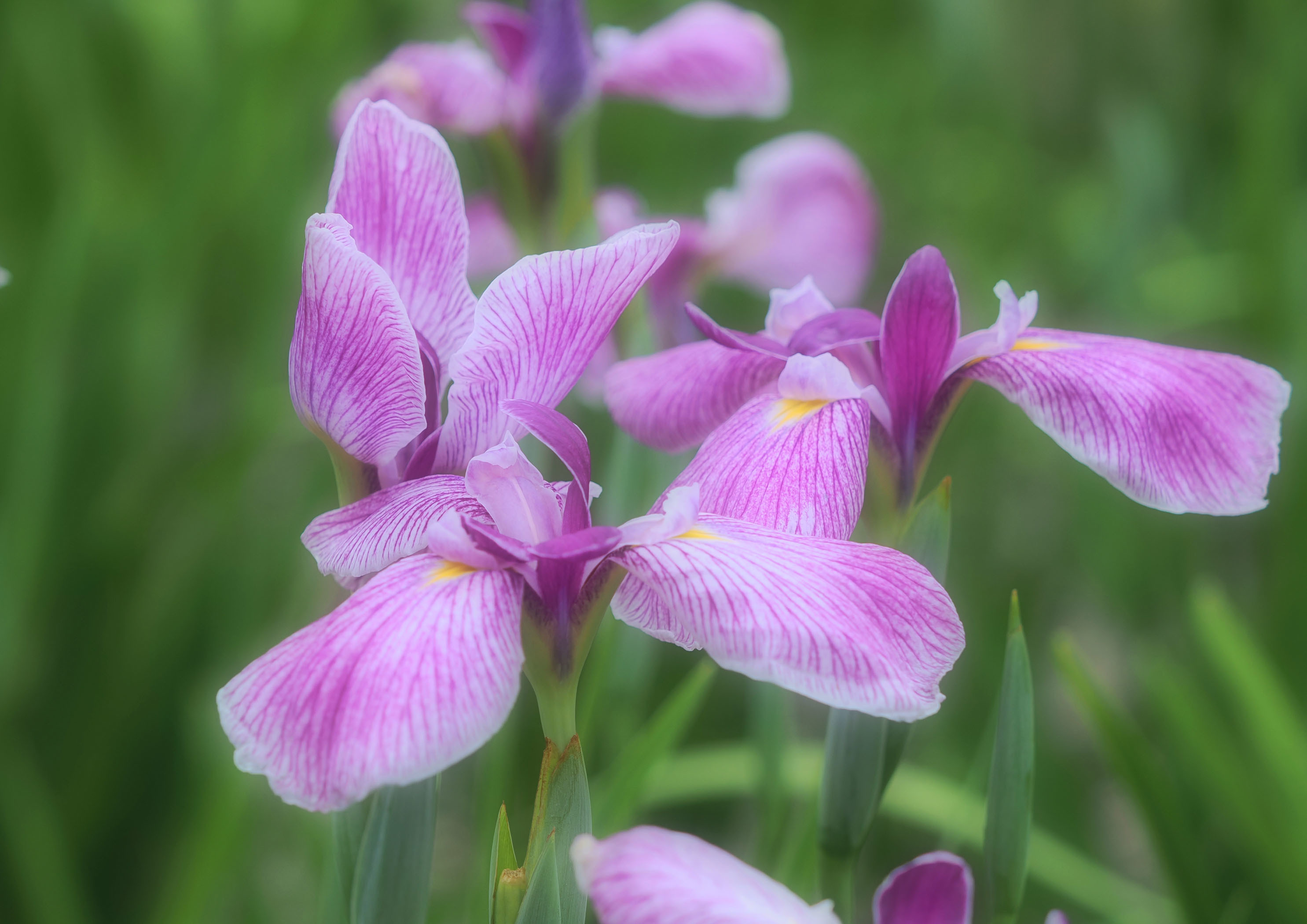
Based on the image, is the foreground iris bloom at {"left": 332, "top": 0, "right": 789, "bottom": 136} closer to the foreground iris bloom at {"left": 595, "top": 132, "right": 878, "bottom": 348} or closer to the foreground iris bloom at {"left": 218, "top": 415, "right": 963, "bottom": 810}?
the foreground iris bloom at {"left": 595, "top": 132, "right": 878, "bottom": 348}

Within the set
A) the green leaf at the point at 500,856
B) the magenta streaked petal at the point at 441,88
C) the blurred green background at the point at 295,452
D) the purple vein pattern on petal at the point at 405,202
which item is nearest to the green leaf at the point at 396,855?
the green leaf at the point at 500,856

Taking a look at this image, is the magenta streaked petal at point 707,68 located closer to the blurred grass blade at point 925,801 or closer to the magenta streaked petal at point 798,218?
the magenta streaked petal at point 798,218

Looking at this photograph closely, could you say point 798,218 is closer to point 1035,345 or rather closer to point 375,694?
point 1035,345

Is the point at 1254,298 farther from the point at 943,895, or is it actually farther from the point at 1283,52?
the point at 943,895

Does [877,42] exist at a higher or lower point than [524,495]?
higher

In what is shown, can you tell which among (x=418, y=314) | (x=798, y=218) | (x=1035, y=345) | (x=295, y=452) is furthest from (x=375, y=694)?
(x=295, y=452)

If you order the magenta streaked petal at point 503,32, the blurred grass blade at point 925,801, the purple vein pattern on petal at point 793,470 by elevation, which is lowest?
the blurred grass blade at point 925,801

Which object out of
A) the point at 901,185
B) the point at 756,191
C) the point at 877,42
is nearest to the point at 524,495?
the point at 756,191

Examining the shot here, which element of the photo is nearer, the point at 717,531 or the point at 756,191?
the point at 717,531

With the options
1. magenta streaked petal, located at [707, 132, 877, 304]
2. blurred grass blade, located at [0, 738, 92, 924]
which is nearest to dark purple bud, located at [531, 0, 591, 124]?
→ magenta streaked petal, located at [707, 132, 877, 304]
